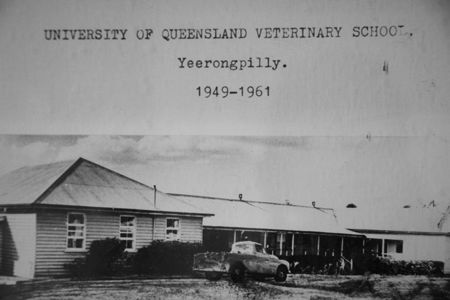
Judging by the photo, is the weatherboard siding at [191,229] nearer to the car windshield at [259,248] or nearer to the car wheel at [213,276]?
the car wheel at [213,276]

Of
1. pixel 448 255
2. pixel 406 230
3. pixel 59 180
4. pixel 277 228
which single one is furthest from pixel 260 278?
pixel 59 180

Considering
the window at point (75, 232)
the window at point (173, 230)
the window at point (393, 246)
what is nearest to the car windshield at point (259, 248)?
the window at point (173, 230)

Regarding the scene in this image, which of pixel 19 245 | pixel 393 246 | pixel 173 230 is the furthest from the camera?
pixel 173 230

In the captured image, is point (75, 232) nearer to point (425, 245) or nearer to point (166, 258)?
point (166, 258)

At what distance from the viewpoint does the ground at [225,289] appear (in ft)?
11.7

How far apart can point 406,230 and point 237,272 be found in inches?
47.1

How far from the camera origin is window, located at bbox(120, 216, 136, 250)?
3.72m

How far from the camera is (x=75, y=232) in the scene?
3.63m

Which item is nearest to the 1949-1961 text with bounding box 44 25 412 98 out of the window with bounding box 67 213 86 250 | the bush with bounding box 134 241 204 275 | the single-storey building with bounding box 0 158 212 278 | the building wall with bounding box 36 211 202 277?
the single-storey building with bounding box 0 158 212 278

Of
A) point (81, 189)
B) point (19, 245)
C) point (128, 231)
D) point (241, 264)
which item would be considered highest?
point (81, 189)

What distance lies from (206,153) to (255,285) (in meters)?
0.97

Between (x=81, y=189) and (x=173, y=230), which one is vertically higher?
(x=81, y=189)

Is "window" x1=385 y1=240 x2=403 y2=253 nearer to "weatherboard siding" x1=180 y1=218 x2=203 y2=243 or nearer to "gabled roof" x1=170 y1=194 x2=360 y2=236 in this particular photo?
"gabled roof" x1=170 y1=194 x2=360 y2=236

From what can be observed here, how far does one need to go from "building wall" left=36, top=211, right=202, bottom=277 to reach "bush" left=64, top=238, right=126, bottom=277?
0.12 ft
